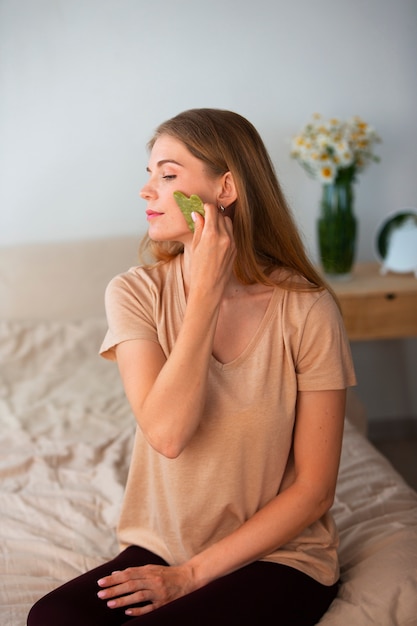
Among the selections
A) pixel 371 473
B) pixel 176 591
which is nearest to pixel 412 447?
pixel 371 473

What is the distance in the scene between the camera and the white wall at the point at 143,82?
10.2ft

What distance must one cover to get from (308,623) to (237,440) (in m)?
0.33

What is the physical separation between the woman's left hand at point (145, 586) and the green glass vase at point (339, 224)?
1963 millimetres

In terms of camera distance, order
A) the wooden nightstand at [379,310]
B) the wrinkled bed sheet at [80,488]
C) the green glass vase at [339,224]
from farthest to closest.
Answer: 1. the green glass vase at [339,224]
2. the wooden nightstand at [379,310]
3. the wrinkled bed sheet at [80,488]

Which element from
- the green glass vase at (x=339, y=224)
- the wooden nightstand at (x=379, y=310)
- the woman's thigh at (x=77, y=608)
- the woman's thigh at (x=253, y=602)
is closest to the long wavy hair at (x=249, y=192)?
the woman's thigh at (x=253, y=602)

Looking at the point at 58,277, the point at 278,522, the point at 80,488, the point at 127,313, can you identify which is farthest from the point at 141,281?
the point at 58,277

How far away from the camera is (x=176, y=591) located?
1306mm

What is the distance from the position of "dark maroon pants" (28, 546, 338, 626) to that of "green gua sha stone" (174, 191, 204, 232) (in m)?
0.61

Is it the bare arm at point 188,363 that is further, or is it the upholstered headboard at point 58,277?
the upholstered headboard at point 58,277

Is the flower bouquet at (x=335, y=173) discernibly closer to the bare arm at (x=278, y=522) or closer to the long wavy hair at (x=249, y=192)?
the long wavy hair at (x=249, y=192)

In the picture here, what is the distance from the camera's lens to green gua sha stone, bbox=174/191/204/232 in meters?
1.41

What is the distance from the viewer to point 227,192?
147cm

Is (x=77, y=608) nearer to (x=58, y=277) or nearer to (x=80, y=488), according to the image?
(x=80, y=488)

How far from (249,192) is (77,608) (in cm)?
77
